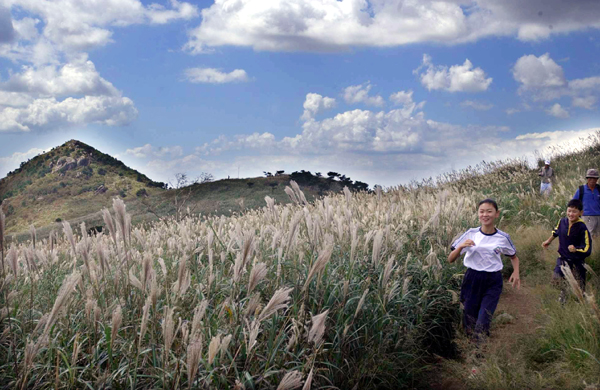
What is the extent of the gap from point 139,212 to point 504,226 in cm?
1809

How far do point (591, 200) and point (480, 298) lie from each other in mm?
4760

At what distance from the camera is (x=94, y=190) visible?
30906mm

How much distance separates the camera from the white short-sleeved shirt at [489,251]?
184 inches

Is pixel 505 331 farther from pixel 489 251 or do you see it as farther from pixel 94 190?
pixel 94 190

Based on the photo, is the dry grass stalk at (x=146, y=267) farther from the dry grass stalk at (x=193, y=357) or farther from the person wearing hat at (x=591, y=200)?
the person wearing hat at (x=591, y=200)

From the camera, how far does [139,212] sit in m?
23.8

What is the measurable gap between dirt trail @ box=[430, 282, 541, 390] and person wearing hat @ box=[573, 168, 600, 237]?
2.26 metres

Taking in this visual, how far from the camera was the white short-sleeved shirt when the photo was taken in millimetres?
4668

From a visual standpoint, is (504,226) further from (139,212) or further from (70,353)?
(139,212)

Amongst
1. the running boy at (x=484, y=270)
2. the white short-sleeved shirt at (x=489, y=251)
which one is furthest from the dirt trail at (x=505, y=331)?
the white short-sleeved shirt at (x=489, y=251)

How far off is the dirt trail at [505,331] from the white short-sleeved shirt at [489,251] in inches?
27.4

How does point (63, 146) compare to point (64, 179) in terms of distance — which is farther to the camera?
point (63, 146)

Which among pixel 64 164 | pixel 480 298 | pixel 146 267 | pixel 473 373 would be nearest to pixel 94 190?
pixel 64 164

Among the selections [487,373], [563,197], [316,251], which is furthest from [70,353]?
[563,197]
